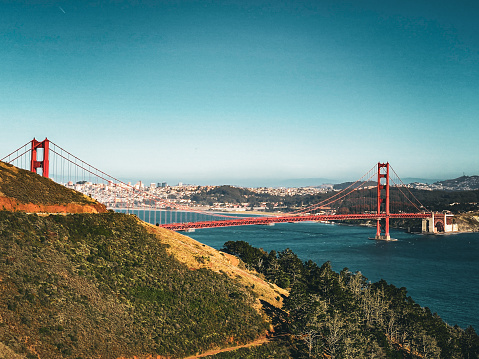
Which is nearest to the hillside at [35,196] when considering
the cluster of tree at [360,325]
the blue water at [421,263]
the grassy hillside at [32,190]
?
the grassy hillside at [32,190]

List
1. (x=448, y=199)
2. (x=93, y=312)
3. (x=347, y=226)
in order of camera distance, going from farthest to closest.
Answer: (x=448, y=199) < (x=347, y=226) < (x=93, y=312)

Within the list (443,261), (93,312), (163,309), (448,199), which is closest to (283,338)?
(163,309)

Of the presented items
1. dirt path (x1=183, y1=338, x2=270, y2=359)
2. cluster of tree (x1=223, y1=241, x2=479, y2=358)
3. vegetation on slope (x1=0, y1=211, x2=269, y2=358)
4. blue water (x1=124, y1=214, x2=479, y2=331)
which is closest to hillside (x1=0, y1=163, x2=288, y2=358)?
vegetation on slope (x1=0, y1=211, x2=269, y2=358)

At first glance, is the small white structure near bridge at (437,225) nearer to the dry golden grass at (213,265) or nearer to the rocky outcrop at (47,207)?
the dry golden grass at (213,265)

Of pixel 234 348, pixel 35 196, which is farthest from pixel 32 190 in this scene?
pixel 234 348

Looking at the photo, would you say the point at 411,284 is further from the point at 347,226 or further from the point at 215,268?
the point at 347,226

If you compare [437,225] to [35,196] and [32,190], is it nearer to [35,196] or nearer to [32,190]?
[32,190]

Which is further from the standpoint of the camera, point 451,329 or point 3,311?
point 451,329
